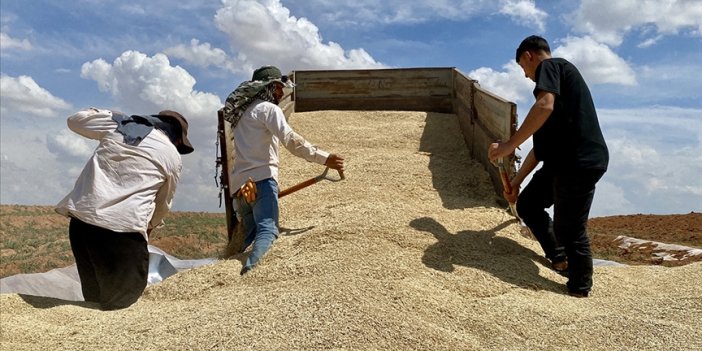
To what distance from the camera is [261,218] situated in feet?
13.5

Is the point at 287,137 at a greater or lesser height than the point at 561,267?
greater

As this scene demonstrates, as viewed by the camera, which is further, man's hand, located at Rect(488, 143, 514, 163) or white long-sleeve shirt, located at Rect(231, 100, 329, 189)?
white long-sleeve shirt, located at Rect(231, 100, 329, 189)

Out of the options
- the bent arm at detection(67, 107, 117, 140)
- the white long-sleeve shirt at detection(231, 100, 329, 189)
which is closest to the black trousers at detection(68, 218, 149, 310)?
the bent arm at detection(67, 107, 117, 140)

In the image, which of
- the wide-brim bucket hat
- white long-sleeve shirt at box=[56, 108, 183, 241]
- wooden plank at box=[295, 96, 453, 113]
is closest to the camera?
white long-sleeve shirt at box=[56, 108, 183, 241]

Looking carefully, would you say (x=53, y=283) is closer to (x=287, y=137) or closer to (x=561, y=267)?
(x=287, y=137)

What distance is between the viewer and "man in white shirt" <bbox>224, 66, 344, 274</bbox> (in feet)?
13.5

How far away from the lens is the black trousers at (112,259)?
3.38 metres

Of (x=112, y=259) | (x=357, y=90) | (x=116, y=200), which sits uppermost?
(x=357, y=90)

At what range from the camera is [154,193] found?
140 inches

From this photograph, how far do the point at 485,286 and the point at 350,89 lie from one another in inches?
207

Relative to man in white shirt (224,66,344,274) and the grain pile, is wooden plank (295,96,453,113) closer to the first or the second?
the grain pile

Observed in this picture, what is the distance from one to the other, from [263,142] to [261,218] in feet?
1.62

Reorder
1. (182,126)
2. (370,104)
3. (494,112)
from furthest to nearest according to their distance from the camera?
(370,104) < (494,112) < (182,126)

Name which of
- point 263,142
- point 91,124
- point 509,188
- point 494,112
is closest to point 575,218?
point 509,188
